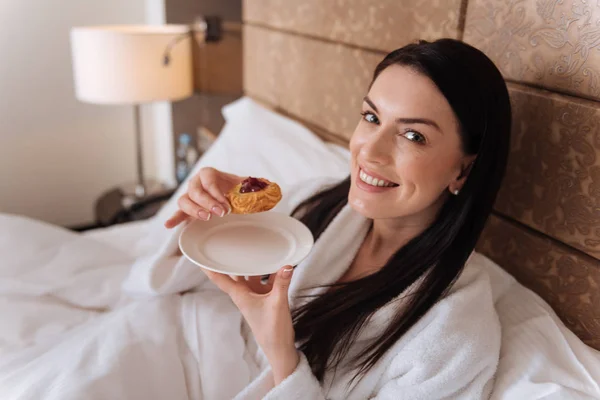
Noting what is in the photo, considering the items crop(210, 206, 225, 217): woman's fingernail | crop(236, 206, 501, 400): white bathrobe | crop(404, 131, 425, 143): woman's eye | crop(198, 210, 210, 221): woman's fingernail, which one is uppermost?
crop(404, 131, 425, 143): woman's eye

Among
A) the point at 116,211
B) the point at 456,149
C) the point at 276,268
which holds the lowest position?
the point at 116,211

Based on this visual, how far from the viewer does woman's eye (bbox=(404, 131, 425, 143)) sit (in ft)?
3.10

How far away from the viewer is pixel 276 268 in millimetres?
911

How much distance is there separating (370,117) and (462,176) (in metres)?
0.21

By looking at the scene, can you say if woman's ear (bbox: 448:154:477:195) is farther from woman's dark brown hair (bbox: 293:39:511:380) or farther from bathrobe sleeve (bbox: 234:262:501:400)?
bathrobe sleeve (bbox: 234:262:501:400)

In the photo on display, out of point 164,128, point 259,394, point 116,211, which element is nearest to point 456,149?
point 259,394

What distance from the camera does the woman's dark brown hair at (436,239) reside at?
919 millimetres

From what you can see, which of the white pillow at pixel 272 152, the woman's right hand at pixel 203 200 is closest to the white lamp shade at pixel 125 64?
the white pillow at pixel 272 152

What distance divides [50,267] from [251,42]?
1.20 meters

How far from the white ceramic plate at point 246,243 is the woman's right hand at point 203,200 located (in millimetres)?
41

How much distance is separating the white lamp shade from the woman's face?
1.47 meters

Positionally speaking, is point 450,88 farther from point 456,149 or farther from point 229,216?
point 229,216

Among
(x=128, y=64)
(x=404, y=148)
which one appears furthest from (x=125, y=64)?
(x=404, y=148)

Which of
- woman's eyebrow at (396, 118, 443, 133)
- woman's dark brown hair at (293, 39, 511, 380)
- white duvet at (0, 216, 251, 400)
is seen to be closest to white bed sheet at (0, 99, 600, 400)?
white duvet at (0, 216, 251, 400)
